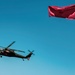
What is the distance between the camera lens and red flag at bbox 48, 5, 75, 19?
90.5 ft

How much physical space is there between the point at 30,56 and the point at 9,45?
1670cm

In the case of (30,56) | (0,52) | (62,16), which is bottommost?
(62,16)

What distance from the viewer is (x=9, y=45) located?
257ft

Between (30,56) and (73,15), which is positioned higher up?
(30,56)

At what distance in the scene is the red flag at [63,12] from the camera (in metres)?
27.6

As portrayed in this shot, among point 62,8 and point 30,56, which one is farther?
point 30,56

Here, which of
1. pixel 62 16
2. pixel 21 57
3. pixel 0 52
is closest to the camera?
pixel 62 16

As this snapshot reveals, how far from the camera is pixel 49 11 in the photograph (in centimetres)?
2838

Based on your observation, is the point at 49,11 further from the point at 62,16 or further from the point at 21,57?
the point at 21,57

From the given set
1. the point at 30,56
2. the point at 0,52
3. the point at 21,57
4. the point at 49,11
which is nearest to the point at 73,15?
the point at 49,11

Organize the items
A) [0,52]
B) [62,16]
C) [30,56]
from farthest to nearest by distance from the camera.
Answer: [30,56]
[0,52]
[62,16]

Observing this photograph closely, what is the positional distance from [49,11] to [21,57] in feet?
181

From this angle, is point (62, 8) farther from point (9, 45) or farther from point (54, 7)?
point (9, 45)

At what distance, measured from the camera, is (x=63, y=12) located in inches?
1096
